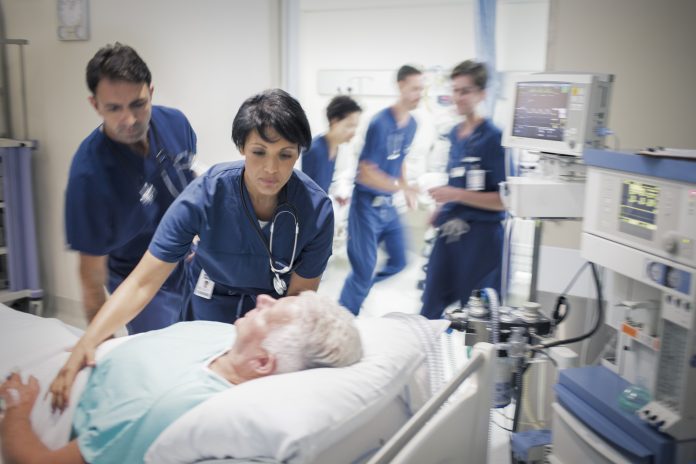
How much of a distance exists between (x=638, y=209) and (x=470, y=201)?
98 centimetres

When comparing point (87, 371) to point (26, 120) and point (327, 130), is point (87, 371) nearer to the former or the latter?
point (26, 120)

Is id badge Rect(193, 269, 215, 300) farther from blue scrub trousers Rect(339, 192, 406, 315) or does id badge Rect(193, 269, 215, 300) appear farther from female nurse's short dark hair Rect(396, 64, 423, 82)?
female nurse's short dark hair Rect(396, 64, 423, 82)

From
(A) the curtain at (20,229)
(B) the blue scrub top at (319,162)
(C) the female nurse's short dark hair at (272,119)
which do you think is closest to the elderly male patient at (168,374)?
(C) the female nurse's short dark hair at (272,119)

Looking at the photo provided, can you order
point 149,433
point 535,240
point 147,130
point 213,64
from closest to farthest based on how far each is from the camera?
1. point 149,433
2. point 147,130
3. point 213,64
4. point 535,240

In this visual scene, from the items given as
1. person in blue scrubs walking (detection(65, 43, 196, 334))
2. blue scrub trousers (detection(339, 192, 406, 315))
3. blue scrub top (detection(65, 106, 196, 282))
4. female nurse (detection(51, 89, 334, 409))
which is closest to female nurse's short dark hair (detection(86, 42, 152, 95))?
person in blue scrubs walking (detection(65, 43, 196, 334))

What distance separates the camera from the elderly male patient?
1206 mm

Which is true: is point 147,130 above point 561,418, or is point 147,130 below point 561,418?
above

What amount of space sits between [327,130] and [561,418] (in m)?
1.55

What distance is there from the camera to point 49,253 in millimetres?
2150

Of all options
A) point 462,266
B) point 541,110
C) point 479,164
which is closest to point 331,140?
point 479,164

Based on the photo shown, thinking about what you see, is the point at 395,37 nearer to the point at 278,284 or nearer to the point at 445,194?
the point at 445,194

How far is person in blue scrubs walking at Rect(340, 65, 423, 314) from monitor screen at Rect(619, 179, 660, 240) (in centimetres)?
133

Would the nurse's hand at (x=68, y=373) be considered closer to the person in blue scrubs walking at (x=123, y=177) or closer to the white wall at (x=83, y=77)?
the person in blue scrubs walking at (x=123, y=177)

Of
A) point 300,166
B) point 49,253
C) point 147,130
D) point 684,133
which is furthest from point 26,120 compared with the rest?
point 684,133
